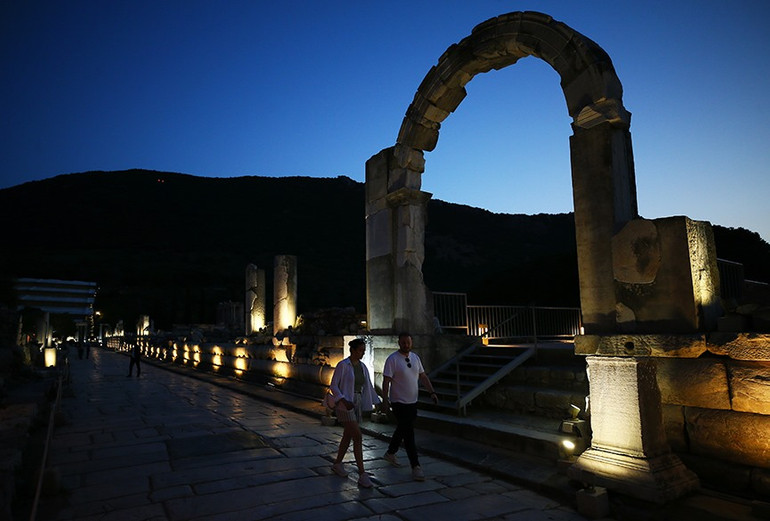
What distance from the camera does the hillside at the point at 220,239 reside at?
69.1 meters

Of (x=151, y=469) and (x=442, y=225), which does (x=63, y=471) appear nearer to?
(x=151, y=469)

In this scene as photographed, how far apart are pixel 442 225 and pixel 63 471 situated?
3587 inches

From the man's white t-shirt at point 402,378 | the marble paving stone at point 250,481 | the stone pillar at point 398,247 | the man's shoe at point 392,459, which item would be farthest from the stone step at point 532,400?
the marble paving stone at point 250,481

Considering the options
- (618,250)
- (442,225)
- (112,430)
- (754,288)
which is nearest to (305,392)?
(112,430)

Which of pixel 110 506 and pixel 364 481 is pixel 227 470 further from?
pixel 364 481

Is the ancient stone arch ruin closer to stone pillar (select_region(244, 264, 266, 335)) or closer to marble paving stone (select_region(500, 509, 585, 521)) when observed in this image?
marble paving stone (select_region(500, 509, 585, 521))

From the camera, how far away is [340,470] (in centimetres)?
493

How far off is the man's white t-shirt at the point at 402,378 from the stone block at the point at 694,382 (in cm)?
245

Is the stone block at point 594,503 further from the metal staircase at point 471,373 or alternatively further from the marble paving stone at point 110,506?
the marble paving stone at point 110,506

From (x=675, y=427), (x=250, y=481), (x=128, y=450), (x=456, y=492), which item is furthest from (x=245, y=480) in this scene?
(x=675, y=427)

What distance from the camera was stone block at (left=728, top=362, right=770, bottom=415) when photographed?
12.6 feet

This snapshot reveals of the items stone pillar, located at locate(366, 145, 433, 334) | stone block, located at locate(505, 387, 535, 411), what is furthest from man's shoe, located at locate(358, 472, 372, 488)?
stone pillar, located at locate(366, 145, 433, 334)

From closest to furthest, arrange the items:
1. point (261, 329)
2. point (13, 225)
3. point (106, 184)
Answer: point (261, 329), point (13, 225), point (106, 184)

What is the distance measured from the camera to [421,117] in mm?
8664
